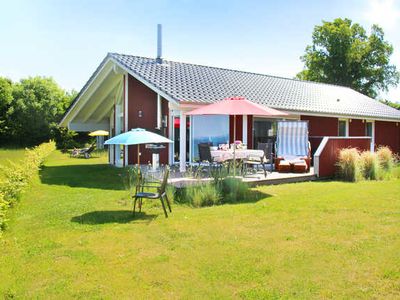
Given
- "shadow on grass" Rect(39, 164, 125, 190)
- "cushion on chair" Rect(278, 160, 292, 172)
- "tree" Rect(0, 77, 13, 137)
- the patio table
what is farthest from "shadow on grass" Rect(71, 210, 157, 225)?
"tree" Rect(0, 77, 13, 137)

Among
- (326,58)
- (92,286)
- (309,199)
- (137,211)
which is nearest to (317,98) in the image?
(309,199)

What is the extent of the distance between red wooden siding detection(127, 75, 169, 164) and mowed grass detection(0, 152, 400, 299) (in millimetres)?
6172

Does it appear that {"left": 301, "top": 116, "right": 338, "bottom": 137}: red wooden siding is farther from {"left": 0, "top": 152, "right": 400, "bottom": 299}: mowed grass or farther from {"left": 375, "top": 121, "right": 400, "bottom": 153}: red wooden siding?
{"left": 0, "top": 152, "right": 400, "bottom": 299}: mowed grass

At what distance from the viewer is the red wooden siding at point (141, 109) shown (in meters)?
14.3

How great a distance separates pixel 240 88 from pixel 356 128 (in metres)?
7.21

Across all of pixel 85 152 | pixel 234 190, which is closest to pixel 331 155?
pixel 234 190

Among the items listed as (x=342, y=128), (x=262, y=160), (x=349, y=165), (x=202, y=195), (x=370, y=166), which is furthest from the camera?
(x=342, y=128)

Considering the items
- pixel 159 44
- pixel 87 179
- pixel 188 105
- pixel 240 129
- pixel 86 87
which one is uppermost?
pixel 159 44

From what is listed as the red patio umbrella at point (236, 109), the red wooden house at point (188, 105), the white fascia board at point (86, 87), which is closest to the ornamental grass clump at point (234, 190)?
the red patio umbrella at point (236, 109)

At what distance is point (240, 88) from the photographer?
623 inches

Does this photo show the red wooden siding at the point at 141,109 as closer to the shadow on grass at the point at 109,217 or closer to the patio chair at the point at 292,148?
the patio chair at the point at 292,148

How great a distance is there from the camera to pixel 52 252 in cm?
490

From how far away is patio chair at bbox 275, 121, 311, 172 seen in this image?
1236cm

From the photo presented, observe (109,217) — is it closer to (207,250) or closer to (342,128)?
(207,250)
